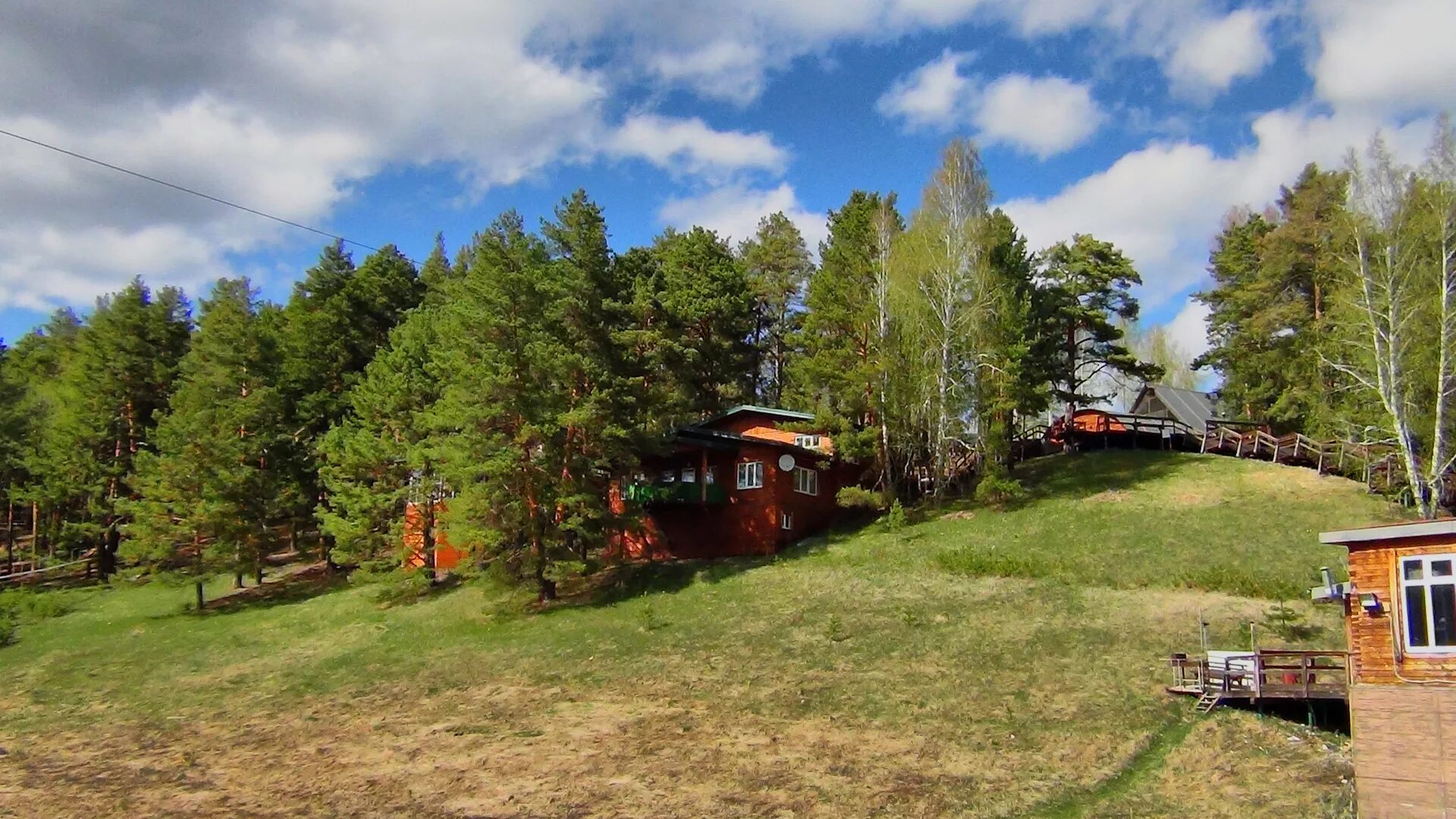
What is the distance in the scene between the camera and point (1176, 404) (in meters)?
60.0

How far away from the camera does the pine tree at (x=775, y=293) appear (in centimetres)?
6094

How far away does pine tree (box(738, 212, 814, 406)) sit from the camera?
6094cm

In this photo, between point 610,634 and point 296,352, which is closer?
point 610,634

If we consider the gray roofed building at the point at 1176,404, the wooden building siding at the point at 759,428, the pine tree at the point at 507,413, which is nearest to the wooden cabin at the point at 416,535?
the pine tree at the point at 507,413

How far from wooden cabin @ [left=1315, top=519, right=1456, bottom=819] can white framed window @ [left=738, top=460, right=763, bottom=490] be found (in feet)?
76.5

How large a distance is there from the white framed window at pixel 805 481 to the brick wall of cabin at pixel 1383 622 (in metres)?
23.8

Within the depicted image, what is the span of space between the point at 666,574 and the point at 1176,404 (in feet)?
133

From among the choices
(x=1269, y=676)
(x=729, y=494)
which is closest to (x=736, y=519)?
(x=729, y=494)

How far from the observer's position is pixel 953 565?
101 feet

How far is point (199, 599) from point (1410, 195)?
48.4 meters

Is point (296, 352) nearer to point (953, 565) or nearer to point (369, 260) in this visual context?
point (369, 260)

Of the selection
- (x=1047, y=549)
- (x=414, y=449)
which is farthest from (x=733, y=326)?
(x=1047, y=549)

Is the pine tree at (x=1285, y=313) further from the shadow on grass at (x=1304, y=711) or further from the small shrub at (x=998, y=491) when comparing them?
the shadow on grass at (x=1304, y=711)


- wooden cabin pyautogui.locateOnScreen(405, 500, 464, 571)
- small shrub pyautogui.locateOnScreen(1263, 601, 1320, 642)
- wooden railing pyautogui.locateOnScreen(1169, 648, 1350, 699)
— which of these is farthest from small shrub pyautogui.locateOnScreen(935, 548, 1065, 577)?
wooden cabin pyautogui.locateOnScreen(405, 500, 464, 571)
